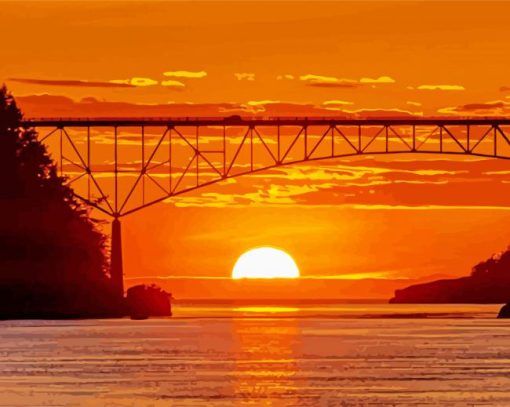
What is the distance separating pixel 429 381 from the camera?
96062mm

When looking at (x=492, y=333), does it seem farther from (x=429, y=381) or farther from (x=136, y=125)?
(x=429, y=381)

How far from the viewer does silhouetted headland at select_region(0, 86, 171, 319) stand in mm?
177250

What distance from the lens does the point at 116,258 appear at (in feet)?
553

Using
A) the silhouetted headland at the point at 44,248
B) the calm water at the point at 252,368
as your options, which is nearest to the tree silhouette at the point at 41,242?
the silhouetted headland at the point at 44,248

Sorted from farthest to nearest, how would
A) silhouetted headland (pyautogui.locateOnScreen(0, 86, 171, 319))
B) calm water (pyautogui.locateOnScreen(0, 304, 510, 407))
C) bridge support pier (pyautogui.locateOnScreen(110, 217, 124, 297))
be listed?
silhouetted headland (pyautogui.locateOnScreen(0, 86, 171, 319)) < bridge support pier (pyautogui.locateOnScreen(110, 217, 124, 297)) < calm water (pyautogui.locateOnScreen(0, 304, 510, 407))

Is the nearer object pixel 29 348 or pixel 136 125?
pixel 29 348

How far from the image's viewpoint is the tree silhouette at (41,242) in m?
177

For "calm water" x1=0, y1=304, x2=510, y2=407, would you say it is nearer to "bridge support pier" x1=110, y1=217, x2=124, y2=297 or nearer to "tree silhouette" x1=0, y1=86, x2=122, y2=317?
"bridge support pier" x1=110, y1=217, x2=124, y2=297

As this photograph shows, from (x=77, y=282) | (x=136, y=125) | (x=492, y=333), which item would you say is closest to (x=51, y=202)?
(x=77, y=282)

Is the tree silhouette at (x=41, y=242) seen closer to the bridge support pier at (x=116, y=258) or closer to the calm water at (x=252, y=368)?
the bridge support pier at (x=116, y=258)

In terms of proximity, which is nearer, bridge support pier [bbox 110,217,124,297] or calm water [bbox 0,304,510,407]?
calm water [bbox 0,304,510,407]

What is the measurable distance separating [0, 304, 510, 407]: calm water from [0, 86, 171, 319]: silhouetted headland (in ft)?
27.7

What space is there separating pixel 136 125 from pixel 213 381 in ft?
217

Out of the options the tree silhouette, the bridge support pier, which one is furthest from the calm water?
the tree silhouette
